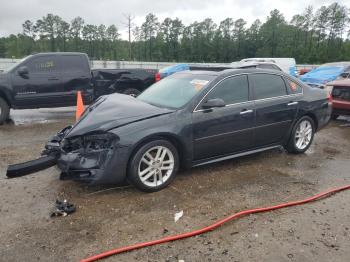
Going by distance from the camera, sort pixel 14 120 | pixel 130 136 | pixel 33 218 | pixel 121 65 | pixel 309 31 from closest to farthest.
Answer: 1. pixel 33 218
2. pixel 130 136
3. pixel 14 120
4. pixel 121 65
5. pixel 309 31

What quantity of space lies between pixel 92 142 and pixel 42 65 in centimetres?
591

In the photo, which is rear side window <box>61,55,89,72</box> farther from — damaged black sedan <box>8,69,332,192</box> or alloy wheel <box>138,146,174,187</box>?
alloy wheel <box>138,146,174,187</box>

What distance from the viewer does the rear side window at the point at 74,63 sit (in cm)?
928

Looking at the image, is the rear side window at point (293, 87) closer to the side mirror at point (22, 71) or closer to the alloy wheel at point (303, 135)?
the alloy wheel at point (303, 135)

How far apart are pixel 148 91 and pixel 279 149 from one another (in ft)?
9.05

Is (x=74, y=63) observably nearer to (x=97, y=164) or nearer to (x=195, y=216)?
(x=97, y=164)

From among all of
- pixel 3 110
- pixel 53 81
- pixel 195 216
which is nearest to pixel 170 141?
pixel 195 216

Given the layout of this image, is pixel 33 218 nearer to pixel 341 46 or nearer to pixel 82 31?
pixel 341 46

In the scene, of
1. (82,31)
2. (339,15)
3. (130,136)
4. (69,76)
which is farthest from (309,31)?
(130,136)

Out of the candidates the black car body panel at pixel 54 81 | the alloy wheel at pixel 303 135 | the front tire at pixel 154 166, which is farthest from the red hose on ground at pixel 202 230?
the black car body panel at pixel 54 81

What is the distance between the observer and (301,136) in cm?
600

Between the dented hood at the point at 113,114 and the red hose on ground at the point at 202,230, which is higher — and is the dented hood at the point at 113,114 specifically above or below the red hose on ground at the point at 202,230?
above

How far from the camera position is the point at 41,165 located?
4.13m

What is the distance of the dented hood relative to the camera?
4047mm
